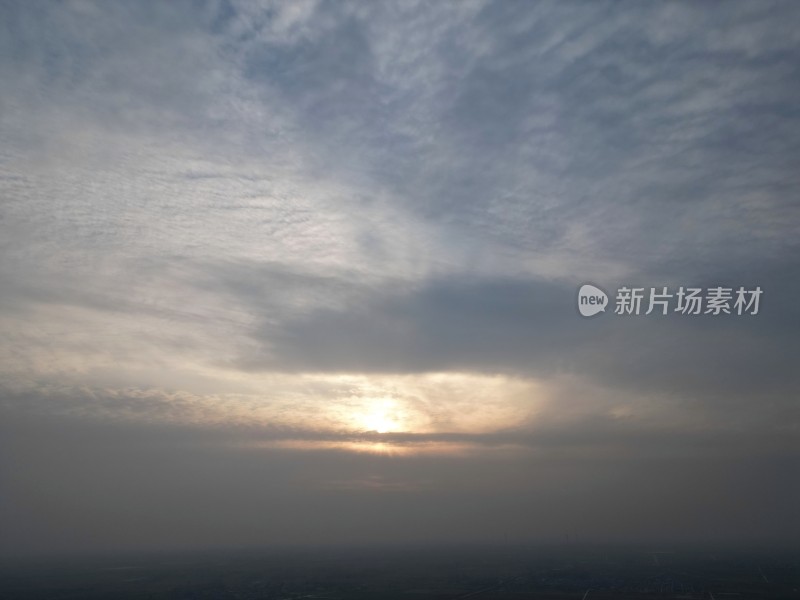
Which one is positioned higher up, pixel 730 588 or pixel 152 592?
pixel 730 588

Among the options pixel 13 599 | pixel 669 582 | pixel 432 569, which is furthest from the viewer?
pixel 432 569

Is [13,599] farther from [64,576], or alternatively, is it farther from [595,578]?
[595,578]

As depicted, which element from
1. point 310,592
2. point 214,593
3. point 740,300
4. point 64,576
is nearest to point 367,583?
point 310,592

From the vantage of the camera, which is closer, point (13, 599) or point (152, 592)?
point (13, 599)

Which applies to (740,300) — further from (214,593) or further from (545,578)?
(545,578)

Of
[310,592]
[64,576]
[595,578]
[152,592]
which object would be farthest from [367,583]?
[64,576]

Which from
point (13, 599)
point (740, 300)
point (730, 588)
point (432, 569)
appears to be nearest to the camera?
point (740, 300)

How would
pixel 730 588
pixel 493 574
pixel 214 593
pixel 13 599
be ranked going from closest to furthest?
pixel 13 599 → pixel 214 593 → pixel 730 588 → pixel 493 574

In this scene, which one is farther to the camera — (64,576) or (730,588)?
(64,576)

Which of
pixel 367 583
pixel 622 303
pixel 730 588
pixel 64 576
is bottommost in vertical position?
pixel 64 576
